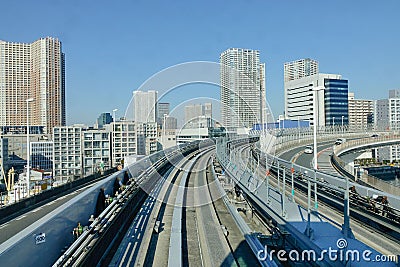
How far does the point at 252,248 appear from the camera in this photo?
21.0 feet

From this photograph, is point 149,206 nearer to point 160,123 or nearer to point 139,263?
point 160,123

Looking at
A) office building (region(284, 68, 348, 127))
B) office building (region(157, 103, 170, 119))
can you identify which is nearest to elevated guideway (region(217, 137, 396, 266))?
office building (region(157, 103, 170, 119))

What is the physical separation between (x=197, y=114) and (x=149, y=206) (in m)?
4.39

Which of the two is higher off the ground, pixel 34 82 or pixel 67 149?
pixel 34 82

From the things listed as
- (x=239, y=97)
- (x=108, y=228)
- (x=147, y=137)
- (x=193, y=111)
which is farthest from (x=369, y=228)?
(x=147, y=137)

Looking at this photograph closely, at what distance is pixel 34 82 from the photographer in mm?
96062

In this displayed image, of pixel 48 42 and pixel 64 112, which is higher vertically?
pixel 48 42

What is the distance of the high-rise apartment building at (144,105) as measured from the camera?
828cm

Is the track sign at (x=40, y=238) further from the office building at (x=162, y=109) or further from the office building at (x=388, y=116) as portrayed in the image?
the office building at (x=388, y=116)

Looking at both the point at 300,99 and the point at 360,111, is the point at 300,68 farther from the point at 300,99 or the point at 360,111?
the point at 300,99

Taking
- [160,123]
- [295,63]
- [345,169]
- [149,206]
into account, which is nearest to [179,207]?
[149,206]

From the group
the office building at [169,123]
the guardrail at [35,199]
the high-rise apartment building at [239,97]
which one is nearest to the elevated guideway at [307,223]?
the high-rise apartment building at [239,97]

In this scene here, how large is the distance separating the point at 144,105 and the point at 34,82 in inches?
3862

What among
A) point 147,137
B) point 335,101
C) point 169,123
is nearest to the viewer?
point 169,123
